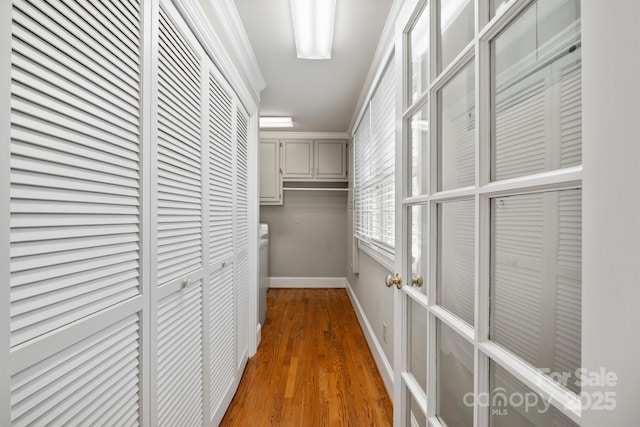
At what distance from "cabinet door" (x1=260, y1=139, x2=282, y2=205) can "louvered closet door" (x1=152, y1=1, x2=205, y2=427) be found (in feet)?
10.8

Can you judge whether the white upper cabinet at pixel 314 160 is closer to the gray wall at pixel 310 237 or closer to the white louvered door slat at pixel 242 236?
the gray wall at pixel 310 237

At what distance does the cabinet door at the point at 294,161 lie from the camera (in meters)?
4.82

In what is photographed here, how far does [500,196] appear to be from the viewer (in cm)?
70

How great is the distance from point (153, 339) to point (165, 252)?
29 centimetres

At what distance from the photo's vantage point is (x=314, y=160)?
4.84 meters

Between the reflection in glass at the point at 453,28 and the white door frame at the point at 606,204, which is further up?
the reflection in glass at the point at 453,28

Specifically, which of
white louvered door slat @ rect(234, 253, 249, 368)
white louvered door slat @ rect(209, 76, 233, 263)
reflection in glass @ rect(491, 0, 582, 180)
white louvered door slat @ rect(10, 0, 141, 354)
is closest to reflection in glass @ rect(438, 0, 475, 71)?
reflection in glass @ rect(491, 0, 582, 180)

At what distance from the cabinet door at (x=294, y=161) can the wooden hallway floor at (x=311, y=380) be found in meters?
2.16

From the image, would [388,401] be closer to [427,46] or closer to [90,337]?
[90,337]

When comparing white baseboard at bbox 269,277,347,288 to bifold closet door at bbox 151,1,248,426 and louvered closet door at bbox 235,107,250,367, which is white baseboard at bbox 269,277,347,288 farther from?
bifold closet door at bbox 151,1,248,426

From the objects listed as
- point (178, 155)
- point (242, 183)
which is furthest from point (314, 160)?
point (178, 155)

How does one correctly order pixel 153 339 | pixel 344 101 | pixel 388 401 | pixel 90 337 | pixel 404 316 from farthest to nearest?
pixel 344 101 → pixel 388 401 → pixel 404 316 → pixel 153 339 → pixel 90 337

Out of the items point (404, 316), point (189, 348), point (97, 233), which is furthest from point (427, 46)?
point (189, 348)

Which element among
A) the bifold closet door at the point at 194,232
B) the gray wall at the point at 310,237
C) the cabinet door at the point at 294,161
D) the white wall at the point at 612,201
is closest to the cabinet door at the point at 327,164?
the cabinet door at the point at 294,161
